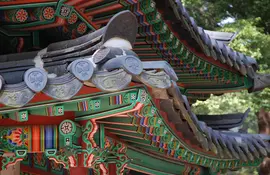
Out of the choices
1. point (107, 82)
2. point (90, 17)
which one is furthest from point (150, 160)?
point (107, 82)

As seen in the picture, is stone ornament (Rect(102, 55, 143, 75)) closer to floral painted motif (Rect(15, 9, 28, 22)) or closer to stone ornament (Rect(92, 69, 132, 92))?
stone ornament (Rect(92, 69, 132, 92))

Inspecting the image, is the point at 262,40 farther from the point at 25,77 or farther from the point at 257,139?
the point at 25,77

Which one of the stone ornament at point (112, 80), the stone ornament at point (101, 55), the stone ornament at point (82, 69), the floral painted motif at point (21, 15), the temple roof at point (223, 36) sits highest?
the temple roof at point (223, 36)

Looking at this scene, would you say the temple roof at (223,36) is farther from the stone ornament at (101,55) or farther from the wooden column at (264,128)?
the stone ornament at (101,55)

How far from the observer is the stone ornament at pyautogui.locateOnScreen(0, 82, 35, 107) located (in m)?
2.37

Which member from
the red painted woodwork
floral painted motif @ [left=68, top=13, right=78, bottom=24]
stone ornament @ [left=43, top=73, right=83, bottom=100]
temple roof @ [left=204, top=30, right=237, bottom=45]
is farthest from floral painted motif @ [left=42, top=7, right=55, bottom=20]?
temple roof @ [left=204, top=30, right=237, bottom=45]

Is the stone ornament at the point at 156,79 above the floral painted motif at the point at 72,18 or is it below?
below

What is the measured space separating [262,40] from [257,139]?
5488 millimetres

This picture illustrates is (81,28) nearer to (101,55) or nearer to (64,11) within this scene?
(64,11)

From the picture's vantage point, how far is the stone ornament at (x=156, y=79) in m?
2.42

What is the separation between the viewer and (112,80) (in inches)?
94.3

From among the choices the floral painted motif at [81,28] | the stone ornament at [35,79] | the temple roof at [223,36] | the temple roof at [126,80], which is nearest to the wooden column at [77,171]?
Result: the temple roof at [126,80]

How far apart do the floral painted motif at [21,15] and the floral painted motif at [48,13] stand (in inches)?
4.7

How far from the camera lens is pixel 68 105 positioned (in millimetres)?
2695
